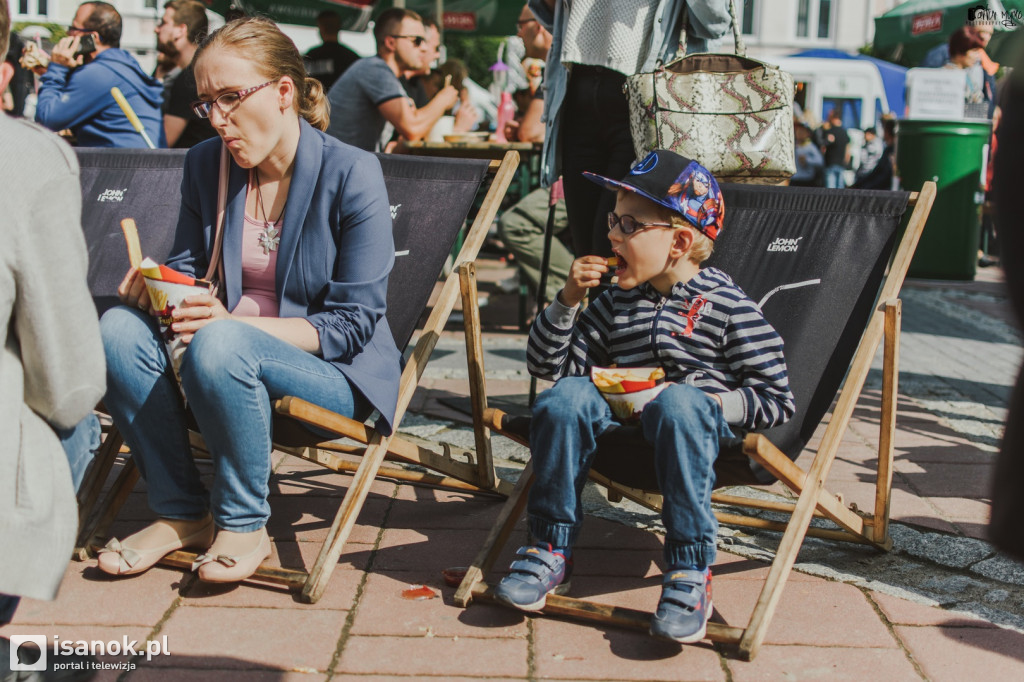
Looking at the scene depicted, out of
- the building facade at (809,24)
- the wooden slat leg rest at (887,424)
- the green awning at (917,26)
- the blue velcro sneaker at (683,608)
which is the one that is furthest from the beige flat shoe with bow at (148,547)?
the building facade at (809,24)

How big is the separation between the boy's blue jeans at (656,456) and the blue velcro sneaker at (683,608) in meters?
0.04

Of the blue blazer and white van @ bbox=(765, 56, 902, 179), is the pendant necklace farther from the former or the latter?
white van @ bbox=(765, 56, 902, 179)

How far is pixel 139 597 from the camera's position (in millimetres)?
2799

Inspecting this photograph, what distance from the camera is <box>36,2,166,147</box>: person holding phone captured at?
214 inches

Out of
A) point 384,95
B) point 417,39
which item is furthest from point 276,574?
point 417,39

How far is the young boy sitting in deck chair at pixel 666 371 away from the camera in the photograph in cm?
259

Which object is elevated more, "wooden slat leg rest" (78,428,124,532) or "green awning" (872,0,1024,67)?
"green awning" (872,0,1024,67)

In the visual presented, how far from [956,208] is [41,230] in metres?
8.90

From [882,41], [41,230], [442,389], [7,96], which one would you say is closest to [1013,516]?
[41,230]

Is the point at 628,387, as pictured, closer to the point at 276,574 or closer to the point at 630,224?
the point at 630,224

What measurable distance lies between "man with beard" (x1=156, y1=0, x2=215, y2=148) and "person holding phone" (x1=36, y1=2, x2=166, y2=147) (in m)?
0.20

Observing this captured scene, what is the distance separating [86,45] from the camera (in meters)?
5.61

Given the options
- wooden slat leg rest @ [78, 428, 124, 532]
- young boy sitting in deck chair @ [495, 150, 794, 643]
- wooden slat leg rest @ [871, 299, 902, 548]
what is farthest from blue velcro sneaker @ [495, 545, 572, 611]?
wooden slat leg rest @ [78, 428, 124, 532]

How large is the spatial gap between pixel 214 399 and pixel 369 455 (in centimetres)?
47
